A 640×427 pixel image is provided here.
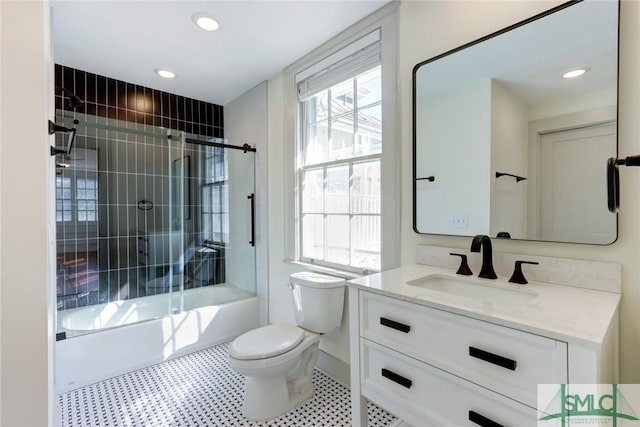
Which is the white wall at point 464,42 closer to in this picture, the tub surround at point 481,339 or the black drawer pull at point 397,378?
the tub surround at point 481,339

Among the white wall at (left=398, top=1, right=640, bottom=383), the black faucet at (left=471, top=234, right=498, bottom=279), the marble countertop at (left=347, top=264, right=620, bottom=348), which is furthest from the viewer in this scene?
the black faucet at (left=471, top=234, right=498, bottom=279)

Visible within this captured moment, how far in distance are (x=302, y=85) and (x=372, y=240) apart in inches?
54.6

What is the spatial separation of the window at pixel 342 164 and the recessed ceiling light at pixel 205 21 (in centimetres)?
75

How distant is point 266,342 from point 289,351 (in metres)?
0.15

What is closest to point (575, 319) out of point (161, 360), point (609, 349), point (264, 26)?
point (609, 349)

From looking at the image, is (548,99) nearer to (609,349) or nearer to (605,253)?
(605,253)

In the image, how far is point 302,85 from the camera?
2443mm

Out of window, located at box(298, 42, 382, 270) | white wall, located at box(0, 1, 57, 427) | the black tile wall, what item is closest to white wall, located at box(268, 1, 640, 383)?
window, located at box(298, 42, 382, 270)

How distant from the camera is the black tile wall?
2.54m

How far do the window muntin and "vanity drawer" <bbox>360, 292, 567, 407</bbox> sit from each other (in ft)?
2.66

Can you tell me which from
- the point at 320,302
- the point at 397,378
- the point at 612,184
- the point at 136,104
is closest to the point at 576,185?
the point at 612,184

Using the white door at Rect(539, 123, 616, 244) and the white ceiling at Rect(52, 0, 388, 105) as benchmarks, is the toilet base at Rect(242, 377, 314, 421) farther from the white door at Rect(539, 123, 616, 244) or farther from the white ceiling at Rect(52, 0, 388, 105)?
the white ceiling at Rect(52, 0, 388, 105)

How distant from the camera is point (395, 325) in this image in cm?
117

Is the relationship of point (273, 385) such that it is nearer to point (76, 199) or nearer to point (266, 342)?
point (266, 342)
